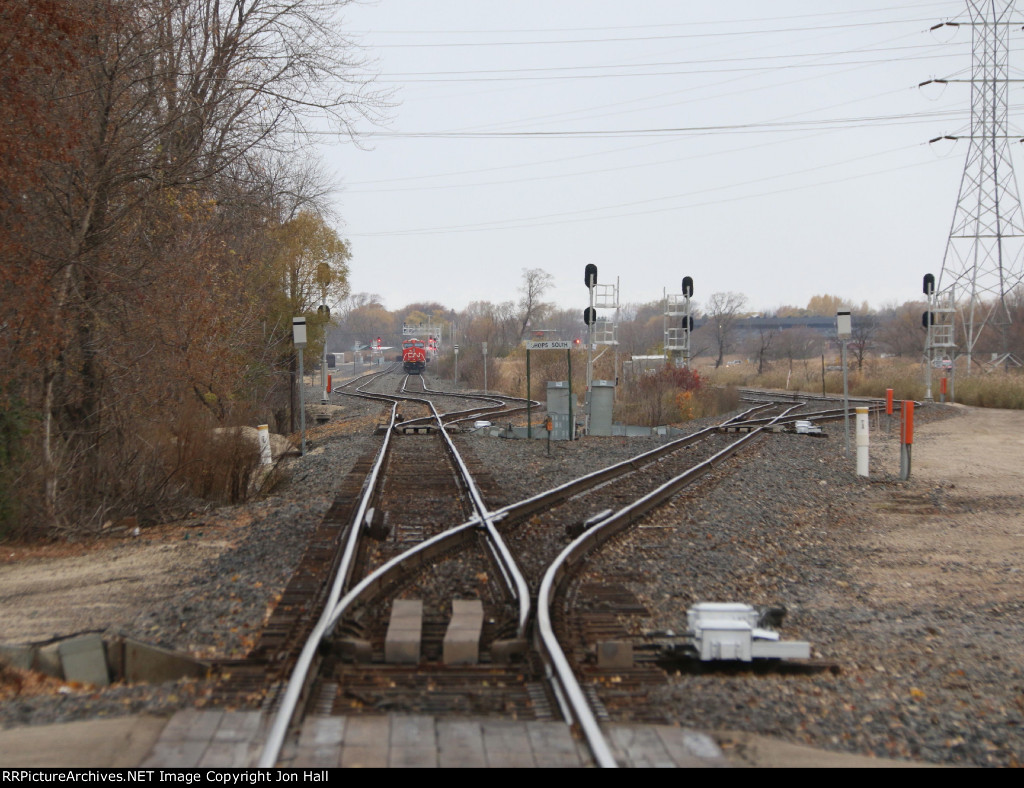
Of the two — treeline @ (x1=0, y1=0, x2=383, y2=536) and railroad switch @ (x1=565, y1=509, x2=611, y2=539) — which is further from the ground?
treeline @ (x1=0, y1=0, x2=383, y2=536)

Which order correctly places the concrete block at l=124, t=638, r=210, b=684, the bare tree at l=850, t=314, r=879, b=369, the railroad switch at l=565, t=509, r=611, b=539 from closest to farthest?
1. the concrete block at l=124, t=638, r=210, b=684
2. the railroad switch at l=565, t=509, r=611, b=539
3. the bare tree at l=850, t=314, r=879, b=369

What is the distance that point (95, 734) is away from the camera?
4.21 m

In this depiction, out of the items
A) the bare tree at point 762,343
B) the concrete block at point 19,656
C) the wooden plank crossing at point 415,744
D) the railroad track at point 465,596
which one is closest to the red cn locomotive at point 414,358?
the bare tree at point 762,343

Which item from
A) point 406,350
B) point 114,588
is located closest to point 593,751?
point 114,588

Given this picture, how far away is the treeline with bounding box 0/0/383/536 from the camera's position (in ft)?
32.0

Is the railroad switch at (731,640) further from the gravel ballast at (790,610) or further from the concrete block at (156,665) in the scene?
the concrete block at (156,665)

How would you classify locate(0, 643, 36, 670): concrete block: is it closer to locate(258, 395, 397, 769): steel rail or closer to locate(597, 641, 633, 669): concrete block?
locate(258, 395, 397, 769): steel rail

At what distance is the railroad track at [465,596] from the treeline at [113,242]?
11.0 ft

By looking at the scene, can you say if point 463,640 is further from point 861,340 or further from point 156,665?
point 861,340

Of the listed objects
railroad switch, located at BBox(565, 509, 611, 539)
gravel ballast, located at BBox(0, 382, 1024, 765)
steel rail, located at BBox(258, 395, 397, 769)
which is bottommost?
gravel ballast, located at BBox(0, 382, 1024, 765)

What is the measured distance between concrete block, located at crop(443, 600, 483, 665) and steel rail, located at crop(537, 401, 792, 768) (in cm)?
38

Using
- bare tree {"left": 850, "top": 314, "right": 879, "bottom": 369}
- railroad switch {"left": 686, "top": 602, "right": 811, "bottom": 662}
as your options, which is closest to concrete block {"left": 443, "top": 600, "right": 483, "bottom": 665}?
railroad switch {"left": 686, "top": 602, "right": 811, "bottom": 662}

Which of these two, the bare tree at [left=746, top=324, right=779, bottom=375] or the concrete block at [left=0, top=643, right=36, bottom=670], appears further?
the bare tree at [left=746, top=324, right=779, bottom=375]

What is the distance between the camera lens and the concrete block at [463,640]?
17.1ft
